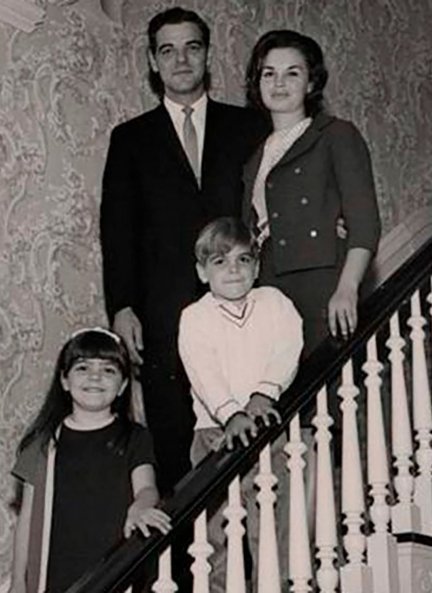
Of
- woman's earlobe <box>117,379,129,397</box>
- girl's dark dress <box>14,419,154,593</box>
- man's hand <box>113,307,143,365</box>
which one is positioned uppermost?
man's hand <box>113,307,143,365</box>

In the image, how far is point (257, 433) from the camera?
3.33 meters

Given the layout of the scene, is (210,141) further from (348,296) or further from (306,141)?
(348,296)

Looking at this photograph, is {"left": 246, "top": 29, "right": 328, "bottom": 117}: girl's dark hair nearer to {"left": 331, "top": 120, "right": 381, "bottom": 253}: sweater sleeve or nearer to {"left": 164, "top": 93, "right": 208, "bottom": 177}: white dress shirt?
{"left": 331, "top": 120, "right": 381, "bottom": 253}: sweater sleeve

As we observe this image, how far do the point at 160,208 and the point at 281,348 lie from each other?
34.9 inches

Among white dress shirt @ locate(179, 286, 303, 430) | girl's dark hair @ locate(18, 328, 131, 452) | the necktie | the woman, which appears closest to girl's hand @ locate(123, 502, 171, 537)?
white dress shirt @ locate(179, 286, 303, 430)

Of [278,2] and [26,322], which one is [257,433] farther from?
[278,2]

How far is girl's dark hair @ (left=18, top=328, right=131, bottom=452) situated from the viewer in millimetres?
3812

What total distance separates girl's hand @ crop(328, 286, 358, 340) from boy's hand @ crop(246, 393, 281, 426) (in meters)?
0.34

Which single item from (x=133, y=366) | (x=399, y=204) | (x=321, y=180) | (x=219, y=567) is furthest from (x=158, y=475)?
(x=399, y=204)

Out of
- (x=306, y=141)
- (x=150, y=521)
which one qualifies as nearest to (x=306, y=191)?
(x=306, y=141)

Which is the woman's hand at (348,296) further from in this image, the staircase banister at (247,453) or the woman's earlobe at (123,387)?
the woman's earlobe at (123,387)

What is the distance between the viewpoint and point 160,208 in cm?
436

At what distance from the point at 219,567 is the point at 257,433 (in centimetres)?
37

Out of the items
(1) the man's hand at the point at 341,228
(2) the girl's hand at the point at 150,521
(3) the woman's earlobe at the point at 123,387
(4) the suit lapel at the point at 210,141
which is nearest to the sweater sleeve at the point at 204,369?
(3) the woman's earlobe at the point at 123,387
